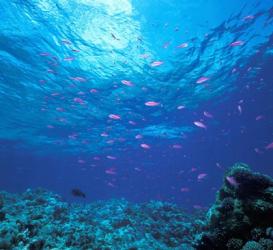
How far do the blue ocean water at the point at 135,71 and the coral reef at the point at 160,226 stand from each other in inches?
144

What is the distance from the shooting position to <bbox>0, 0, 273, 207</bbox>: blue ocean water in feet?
47.8

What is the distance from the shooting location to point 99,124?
32031 mm

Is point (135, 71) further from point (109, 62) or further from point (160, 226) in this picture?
point (160, 226)

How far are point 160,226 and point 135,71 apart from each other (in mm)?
12625

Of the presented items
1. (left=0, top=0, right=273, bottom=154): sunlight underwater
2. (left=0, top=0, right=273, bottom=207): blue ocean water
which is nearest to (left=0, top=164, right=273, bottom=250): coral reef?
(left=0, top=0, right=273, bottom=207): blue ocean water

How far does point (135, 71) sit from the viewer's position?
787 inches

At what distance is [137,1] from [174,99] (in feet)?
45.6

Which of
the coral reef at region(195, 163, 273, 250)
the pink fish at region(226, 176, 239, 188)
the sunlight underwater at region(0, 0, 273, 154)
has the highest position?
the sunlight underwater at region(0, 0, 273, 154)

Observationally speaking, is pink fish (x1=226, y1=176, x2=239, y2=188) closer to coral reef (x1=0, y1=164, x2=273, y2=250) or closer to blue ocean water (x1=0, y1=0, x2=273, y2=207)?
coral reef (x1=0, y1=164, x2=273, y2=250)

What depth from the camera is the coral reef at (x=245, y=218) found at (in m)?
5.46

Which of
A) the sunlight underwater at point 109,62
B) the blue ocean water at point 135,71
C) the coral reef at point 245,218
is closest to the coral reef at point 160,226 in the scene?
the coral reef at point 245,218

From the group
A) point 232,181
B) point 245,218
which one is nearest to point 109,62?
point 232,181

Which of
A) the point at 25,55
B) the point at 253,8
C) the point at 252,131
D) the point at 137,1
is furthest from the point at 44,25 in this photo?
the point at 252,131

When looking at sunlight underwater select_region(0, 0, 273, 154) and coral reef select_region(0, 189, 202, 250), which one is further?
sunlight underwater select_region(0, 0, 273, 154)
